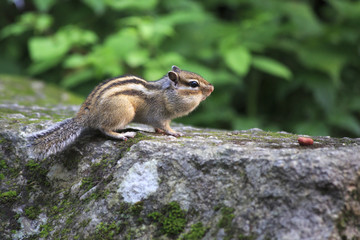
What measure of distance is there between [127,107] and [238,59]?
3.09 metres

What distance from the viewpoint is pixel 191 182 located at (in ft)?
9.21

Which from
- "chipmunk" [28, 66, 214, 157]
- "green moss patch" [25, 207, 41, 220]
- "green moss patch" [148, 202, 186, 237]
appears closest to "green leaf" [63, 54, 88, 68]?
"chipmunk" [28, 66, 214, 157]

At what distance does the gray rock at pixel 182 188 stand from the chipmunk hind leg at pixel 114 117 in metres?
0.08

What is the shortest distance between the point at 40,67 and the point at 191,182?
5.02 m

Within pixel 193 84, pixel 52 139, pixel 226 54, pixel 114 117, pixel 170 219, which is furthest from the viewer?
pixel 226 54

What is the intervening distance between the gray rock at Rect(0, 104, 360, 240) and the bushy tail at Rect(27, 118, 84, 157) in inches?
3.2

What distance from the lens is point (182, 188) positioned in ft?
9.21

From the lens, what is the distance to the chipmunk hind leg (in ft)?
11.6

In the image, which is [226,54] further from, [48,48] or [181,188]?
[181,188]

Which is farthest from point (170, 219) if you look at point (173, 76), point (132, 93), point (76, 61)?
point (76, 61)

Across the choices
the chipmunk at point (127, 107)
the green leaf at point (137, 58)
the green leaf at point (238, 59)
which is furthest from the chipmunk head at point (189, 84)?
the green leaf at point (137, 58)

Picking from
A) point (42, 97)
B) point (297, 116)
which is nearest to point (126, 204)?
point (42, 97)

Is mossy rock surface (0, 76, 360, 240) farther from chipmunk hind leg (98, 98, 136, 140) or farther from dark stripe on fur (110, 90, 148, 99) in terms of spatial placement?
dark stripe on fur (110, 90, 148, 99)

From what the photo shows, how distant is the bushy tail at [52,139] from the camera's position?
3.32 metres
